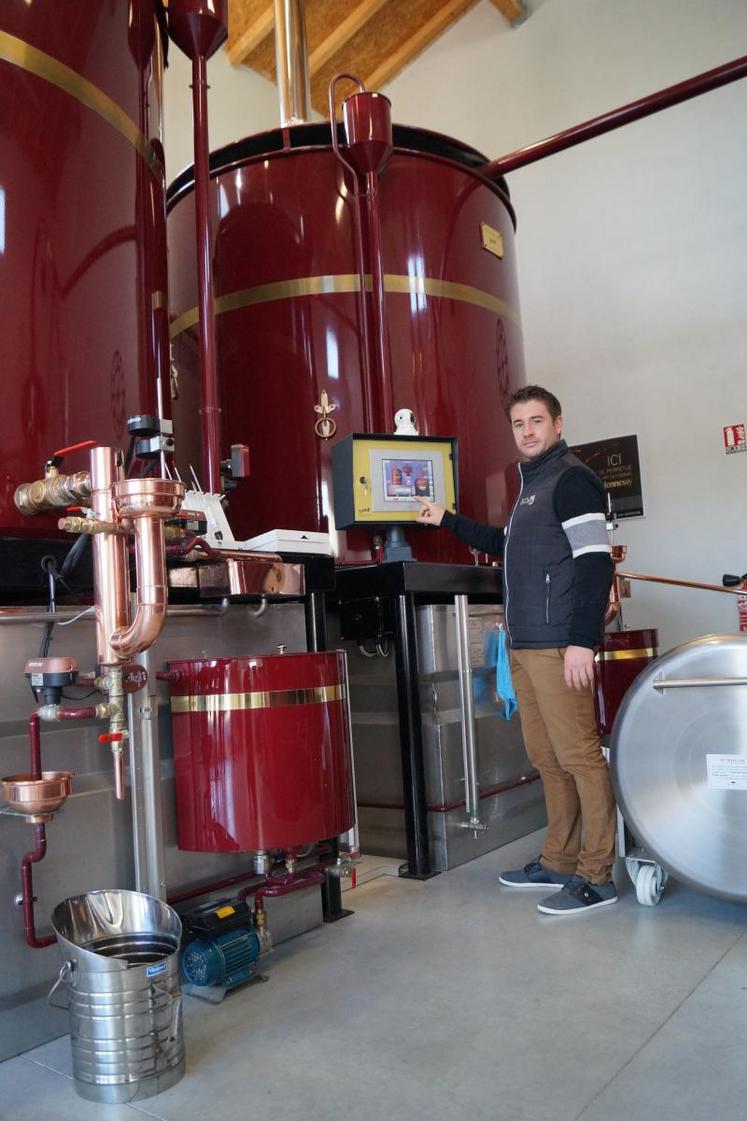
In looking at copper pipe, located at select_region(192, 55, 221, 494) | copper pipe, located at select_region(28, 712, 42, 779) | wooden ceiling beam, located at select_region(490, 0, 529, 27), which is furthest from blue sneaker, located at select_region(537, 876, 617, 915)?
wooden ceiling beam, located at select_region(490, 0, 529, 27)

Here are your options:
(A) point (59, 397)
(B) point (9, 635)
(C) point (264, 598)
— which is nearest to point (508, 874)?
(C) point (264, 598)

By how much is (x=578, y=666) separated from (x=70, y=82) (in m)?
2.14

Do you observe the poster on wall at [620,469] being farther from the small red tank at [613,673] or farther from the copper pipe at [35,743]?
the copper pipe at [35,743]

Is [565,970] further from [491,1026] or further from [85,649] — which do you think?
[85,649]

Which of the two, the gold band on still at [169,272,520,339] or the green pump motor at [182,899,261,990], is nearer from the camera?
the green pump motor at [182,899,261,990]

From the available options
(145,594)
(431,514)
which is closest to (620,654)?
(431,514)

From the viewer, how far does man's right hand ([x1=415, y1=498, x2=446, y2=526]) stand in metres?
3.39

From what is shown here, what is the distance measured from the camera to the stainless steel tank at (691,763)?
2422 mm

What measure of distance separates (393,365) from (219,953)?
7.71 ft

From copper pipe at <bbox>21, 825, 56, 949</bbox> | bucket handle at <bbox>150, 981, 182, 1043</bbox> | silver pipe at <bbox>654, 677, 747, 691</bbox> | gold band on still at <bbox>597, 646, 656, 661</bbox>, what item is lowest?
bucket handle at <bbox>150, 981, 182, 1043</bbox>

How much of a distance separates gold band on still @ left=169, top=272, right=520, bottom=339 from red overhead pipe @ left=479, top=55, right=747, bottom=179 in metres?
0.71

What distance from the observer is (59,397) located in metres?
2.31

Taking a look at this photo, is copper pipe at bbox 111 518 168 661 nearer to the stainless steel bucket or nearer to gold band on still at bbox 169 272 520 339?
the stainless steel bucket

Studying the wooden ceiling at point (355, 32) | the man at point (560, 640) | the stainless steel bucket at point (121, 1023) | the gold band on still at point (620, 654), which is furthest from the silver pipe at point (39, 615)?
the wooden ceiling at point (355, 32)
